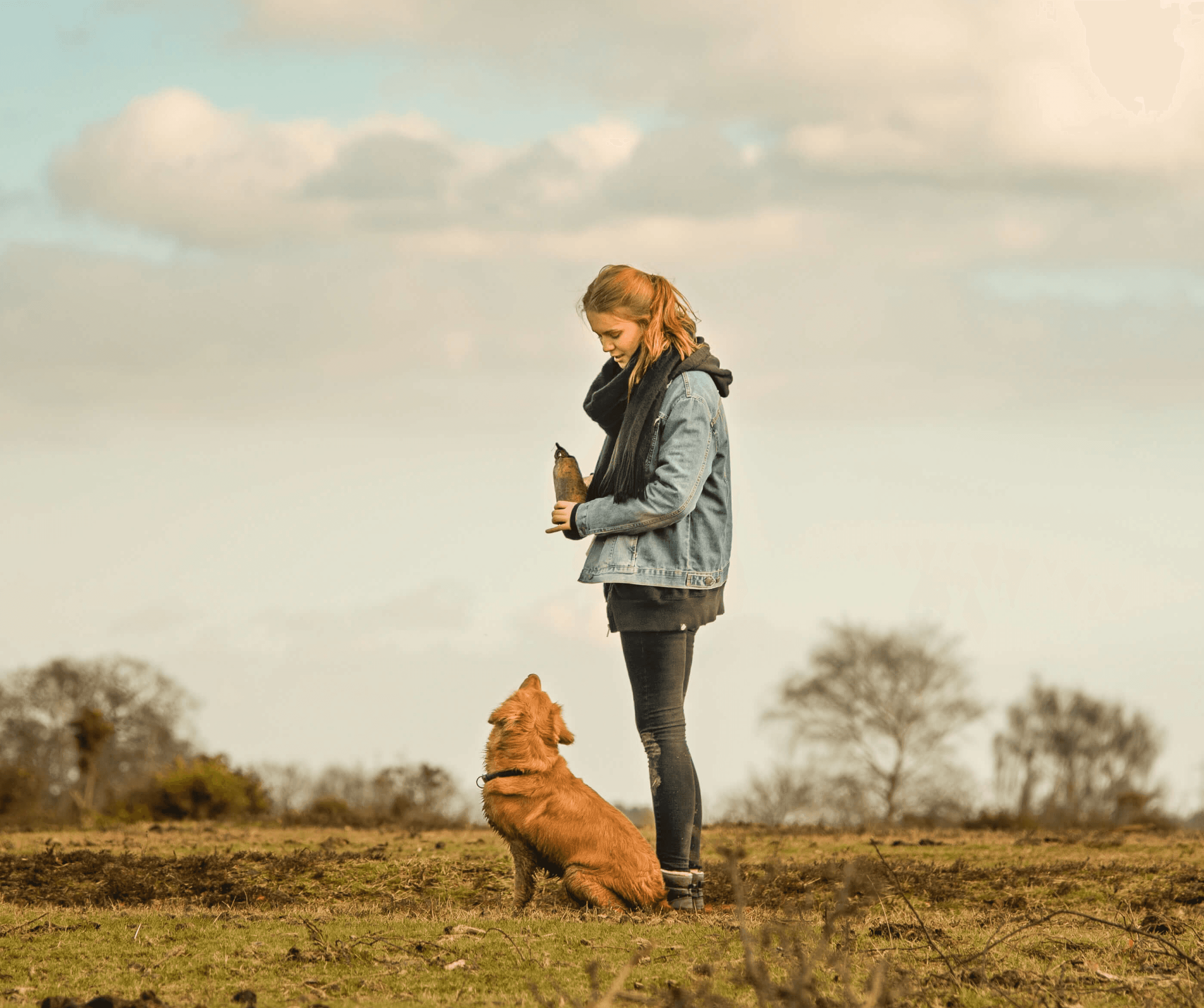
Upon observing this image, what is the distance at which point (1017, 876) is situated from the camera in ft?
24.4

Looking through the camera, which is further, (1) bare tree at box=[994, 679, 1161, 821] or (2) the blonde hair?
(1) bare tree at box=[994, 679, 1161, 821]

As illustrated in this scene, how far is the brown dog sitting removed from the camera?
5.30 metres

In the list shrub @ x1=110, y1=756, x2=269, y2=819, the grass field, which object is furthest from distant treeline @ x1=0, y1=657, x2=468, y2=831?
the grass field

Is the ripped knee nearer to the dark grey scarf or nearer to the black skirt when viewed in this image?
the black skirt

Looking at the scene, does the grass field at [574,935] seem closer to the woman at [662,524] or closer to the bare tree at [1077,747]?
the woman at [662,524]

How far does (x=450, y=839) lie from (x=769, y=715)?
32.7 m

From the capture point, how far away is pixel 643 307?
18.2 feet

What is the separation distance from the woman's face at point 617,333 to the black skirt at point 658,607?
3.50 ft

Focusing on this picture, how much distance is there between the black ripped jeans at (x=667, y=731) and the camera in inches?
214

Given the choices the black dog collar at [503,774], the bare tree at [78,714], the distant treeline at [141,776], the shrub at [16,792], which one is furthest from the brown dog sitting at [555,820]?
the bare tree at [78,714]

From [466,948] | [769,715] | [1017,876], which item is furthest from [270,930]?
[769,715]

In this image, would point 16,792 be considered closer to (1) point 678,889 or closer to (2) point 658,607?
(1) point 678,889

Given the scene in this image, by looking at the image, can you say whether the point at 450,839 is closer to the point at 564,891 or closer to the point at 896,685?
the point at 564,891

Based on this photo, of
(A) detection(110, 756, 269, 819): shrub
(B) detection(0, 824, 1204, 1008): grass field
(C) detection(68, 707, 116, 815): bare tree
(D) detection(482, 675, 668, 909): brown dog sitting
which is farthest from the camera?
(C) detection(68, 707, 116, 815): bare tree
